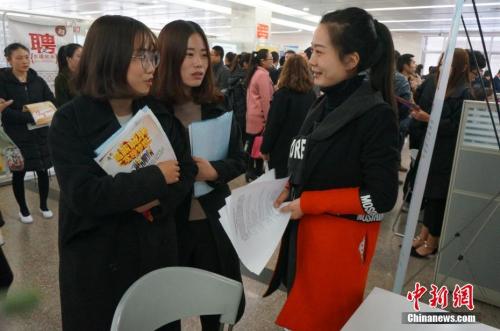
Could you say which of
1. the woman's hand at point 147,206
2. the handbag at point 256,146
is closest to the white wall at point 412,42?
the handbag at point 256,146

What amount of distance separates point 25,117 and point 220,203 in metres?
2.40

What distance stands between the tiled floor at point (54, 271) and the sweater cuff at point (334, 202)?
113cm

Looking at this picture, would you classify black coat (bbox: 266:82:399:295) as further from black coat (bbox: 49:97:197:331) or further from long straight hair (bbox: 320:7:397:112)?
black coat (bbox: 49:97:197:331)

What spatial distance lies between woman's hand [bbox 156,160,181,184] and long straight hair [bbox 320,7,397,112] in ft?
1.89

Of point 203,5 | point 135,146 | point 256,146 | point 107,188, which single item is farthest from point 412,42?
point 107,188

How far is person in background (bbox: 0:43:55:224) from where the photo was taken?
304 centimetres

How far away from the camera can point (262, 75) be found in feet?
12.8

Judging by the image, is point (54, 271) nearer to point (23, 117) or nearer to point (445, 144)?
point (23, 117)

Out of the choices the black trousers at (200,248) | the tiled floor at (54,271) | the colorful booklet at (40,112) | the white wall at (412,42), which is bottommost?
the tiled floor at (54,271)

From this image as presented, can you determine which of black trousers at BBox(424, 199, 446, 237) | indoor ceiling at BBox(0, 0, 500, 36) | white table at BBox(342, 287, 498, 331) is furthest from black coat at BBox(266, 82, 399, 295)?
indoor ceiling at BBox(0, 0, 500, 36)

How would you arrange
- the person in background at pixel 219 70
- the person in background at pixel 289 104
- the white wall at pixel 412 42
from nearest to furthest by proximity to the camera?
the person in background at pixel 289 104 → the person in background at pixel 219 70 → the white wall at pixel 412 42

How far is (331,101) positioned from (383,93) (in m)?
0.15

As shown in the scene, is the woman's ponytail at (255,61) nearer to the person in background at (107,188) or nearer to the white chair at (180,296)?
the person in background at (107,188)

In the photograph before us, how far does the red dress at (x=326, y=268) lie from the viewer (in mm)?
1171
